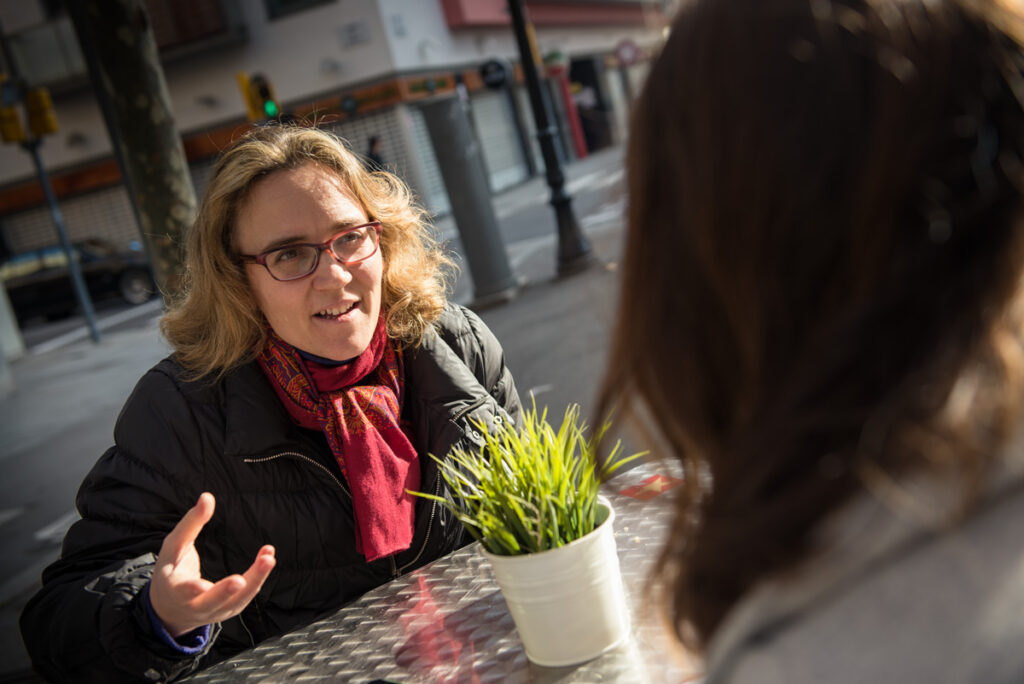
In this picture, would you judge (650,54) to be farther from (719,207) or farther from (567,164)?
(567,164)

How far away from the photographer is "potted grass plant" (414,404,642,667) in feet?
4.09

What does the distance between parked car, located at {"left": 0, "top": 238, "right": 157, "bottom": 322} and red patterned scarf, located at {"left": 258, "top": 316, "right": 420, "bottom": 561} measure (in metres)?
18.3

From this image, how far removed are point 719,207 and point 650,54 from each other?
200 millimetres

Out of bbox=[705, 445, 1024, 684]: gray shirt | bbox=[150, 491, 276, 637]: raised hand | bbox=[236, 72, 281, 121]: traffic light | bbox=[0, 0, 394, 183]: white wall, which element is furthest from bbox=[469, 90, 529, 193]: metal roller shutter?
bbox=[705, 445, 1024, 684]: gray shirt

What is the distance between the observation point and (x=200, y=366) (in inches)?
86.2

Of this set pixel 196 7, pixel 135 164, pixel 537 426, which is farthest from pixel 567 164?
pixel 537 426

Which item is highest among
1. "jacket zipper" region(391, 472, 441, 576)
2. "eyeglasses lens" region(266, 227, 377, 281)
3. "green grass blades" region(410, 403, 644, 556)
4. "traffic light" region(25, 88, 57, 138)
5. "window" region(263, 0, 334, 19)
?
"window" region(263, 0, 334, 19)

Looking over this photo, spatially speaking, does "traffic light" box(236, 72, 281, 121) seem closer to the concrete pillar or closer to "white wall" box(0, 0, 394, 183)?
the concrete pillar

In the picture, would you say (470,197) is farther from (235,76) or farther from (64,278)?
(235,76)

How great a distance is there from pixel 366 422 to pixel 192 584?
641mm

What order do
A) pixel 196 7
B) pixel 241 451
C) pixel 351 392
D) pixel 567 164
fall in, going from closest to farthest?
pixel 241 451, pixel 351 392, pixel 196 7, pixel 567 164

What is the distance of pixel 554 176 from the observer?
10.1 metres

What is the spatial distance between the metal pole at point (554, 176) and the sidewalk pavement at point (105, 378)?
23 centimetres

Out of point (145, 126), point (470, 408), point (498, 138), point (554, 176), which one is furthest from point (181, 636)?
point (498, 138)
